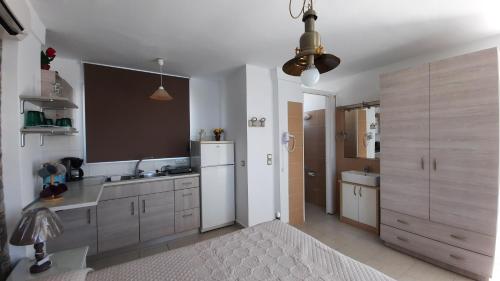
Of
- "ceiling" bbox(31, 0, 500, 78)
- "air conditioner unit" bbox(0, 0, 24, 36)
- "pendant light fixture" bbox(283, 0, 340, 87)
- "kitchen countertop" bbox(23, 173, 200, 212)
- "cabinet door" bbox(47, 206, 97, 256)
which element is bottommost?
"cabinet door" bbox(47, 206, 97, 256)

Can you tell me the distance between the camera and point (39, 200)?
1812 mm

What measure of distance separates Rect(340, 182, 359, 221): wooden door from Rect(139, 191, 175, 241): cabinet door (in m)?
2.63

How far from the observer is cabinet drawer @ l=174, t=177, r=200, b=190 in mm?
2945

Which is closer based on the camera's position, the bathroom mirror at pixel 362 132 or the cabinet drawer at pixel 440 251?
the cabinet drawer at pixel 440 251

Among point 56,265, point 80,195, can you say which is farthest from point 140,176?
→ point 56,265

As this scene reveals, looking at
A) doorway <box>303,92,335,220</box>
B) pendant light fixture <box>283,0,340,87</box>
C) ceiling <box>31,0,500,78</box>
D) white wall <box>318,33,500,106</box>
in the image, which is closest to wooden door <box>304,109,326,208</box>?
doorway <box>303,92,335,220</box>

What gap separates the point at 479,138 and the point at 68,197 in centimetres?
378

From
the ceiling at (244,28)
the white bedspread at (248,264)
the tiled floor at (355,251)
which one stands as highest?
the ceiling at (244,28)

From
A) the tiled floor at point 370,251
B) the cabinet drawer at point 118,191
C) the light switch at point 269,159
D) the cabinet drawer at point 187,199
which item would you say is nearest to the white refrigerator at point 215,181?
the cabinet drawer at point 187,199

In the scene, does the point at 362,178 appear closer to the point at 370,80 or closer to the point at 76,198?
the point at 370,80

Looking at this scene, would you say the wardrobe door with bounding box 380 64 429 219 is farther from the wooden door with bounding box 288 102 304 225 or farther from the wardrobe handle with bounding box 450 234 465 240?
the wooden door with bounding box 288 102 304 225

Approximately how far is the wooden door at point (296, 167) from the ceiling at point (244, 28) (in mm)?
913

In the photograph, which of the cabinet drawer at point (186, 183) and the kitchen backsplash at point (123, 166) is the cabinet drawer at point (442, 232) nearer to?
the cabinet drawer at point (186, 183)

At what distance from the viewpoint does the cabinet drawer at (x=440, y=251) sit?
1928 millimetres
